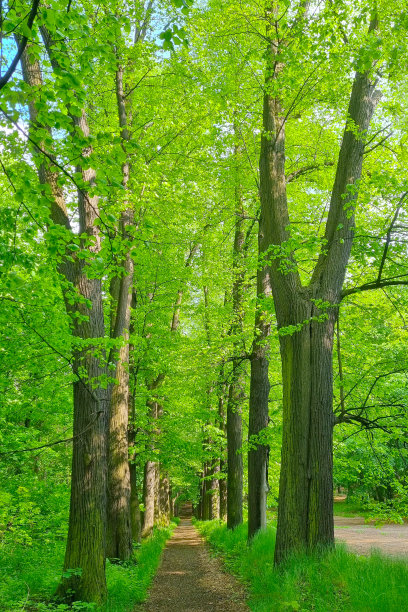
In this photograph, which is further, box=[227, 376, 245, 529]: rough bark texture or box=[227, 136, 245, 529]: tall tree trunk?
box=[227, 376, 245, 529]: rough bark texture

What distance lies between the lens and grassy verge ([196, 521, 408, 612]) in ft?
14.8

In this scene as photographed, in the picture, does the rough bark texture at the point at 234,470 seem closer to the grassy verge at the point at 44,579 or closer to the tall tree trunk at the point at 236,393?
the tall tree trunk at the point at 236,393

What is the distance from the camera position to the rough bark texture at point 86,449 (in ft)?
19.3

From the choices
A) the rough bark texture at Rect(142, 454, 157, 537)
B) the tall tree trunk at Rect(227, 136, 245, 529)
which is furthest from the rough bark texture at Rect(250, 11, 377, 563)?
the rough bark texture at Rect(142, 454, 157, 537)

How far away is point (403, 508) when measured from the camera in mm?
6707

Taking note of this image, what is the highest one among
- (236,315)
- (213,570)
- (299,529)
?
(236,315)

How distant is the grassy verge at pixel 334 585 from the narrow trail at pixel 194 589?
55cm

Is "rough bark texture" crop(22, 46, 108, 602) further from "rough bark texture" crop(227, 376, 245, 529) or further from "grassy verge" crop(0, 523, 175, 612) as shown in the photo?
"rough bark texture" crop(227, 376, 245, 529)

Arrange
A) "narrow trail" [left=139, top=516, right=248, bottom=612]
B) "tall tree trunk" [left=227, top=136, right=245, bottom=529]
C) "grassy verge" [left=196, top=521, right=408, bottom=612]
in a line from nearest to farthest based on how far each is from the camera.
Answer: "grassy verge" [left=196, top=521, right=408, bottom=612]
"narrow trail" [left=139, top=516, right=248, bottom=612]
"tall tree trunk" [left=227, top=136, right=245, bottom=529]

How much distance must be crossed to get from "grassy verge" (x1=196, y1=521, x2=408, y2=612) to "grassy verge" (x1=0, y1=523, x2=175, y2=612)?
6.43ft

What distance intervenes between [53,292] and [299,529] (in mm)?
4734

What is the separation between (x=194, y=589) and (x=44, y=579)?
3.37 metres

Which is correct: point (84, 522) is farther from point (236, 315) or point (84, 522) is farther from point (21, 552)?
point (236, 315)

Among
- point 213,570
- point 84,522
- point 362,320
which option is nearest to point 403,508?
point 362,320
